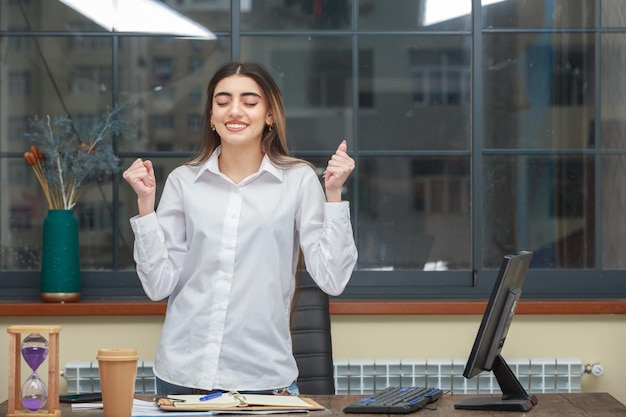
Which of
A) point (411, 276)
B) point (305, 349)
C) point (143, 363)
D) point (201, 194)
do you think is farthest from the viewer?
point (411, 276)

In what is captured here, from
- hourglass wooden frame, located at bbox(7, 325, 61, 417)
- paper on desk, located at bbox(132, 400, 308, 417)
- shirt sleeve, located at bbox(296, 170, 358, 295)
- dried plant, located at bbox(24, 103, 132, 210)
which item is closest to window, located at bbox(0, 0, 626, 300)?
dried plant, located at bbox(24, 103, 132, 210)

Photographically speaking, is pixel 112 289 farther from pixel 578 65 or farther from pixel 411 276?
pixel 578 65

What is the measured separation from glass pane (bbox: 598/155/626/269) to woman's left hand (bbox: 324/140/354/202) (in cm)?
193

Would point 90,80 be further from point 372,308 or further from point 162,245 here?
point 162,245

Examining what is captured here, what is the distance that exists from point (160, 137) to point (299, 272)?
61.2 inches

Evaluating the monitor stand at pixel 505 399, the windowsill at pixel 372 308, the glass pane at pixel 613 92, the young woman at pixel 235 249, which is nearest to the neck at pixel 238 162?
the young woman at pixel 235 249

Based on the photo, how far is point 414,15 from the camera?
13.0ft

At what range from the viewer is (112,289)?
12.8 ft

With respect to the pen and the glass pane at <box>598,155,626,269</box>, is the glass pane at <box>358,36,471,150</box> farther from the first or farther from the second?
the pen

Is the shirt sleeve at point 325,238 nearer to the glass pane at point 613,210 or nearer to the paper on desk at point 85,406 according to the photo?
the paper on desk at point 85,406

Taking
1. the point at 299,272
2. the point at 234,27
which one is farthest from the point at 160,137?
the point at 299,272

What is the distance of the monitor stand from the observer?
231cm

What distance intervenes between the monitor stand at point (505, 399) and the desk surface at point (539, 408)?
20 millimetres

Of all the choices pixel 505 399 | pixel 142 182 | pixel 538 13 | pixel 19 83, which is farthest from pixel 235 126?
pixel 538 13
